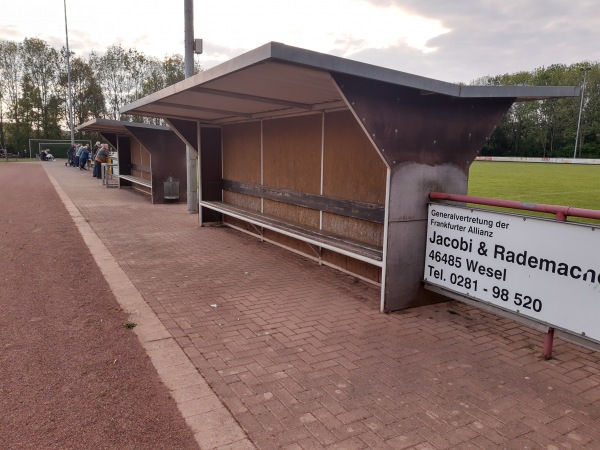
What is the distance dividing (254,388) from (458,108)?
372 cm

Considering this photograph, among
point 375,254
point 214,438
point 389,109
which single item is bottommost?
point 214,438

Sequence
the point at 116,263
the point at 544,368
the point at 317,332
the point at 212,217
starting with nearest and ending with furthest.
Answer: the point at 544,368
the point at 317,332
the point at 116,263
the point at 212,217

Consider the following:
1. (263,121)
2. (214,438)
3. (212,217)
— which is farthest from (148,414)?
(212,217)

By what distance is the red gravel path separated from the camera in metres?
2.85

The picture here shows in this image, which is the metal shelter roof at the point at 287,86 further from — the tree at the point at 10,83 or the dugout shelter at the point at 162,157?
the tree at the point at 10,83

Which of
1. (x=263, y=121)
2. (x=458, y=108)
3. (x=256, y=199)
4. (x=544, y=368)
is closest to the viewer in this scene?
(x=544, y=368)

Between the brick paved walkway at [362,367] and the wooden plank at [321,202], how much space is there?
93 cm

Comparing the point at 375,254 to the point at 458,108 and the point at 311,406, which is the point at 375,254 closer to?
the point at 458,108

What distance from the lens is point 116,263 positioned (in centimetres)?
708

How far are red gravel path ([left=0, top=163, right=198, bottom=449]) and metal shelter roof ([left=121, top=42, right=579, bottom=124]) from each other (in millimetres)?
2690

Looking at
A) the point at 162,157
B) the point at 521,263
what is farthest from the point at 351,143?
the point at 162,157

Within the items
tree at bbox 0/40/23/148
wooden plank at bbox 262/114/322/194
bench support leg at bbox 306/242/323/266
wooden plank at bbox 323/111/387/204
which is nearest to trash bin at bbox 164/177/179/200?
wooden plank at bbox 262/114/322/194

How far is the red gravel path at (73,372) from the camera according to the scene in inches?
112

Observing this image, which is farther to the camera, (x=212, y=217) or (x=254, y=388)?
(x=212, y=217)
